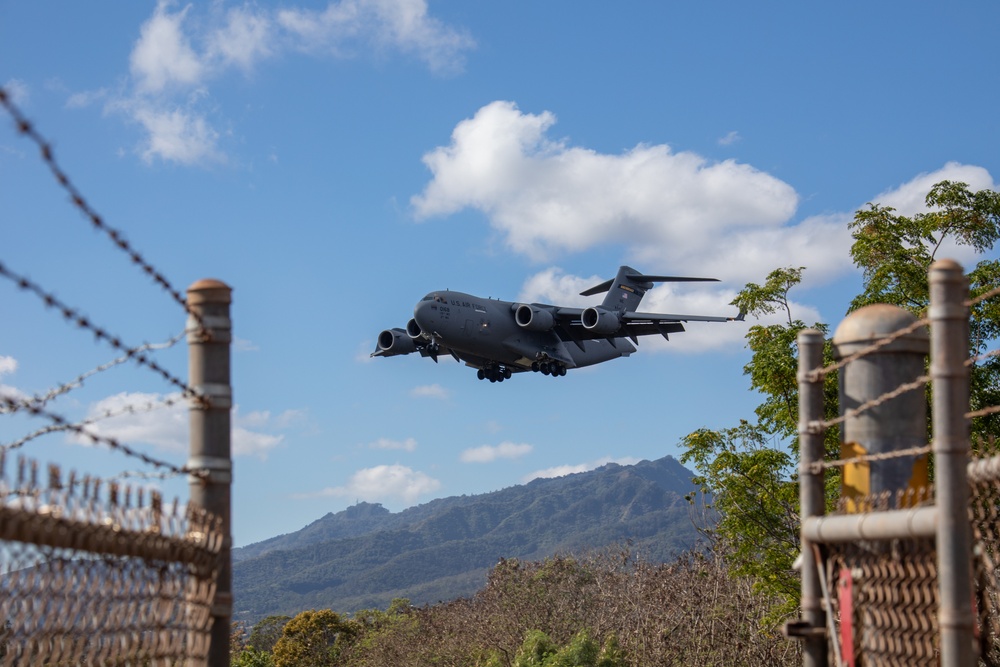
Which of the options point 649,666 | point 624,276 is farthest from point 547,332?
point 649,666

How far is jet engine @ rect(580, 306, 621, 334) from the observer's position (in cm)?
3600

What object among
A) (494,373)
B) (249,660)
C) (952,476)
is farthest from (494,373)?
(952,476)

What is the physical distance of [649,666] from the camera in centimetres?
2934

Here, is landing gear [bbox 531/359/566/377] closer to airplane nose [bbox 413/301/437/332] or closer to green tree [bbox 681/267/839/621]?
airplane nose [bbox 413/301/437/332]

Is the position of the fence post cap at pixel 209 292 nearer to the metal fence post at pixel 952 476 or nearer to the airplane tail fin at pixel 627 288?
the metal fence post at pixel 952 476

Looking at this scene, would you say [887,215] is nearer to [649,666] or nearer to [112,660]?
[649,666]

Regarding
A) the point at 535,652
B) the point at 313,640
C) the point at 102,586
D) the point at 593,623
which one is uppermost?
the point at 102,586

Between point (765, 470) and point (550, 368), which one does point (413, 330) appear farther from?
point (765, 470)

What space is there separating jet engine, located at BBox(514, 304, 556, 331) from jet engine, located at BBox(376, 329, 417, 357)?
3.39 metres

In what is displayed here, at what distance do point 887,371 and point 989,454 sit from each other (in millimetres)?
519

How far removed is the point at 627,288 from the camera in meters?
45.8

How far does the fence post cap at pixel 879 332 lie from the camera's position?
489 centimetres

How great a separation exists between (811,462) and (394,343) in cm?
3249

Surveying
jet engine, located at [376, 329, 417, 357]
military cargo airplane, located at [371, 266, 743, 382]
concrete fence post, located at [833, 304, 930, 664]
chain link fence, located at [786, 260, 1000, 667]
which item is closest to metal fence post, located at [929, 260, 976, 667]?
chain link fence, located at [786, 260, 1000, 667]
